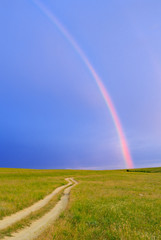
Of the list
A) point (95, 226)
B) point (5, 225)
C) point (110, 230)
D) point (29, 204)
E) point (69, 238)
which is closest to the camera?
point (69, 238)

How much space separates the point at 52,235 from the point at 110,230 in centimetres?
266

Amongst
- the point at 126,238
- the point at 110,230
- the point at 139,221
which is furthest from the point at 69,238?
the point at 139,221

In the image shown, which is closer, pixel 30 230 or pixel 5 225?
pixel 30 230

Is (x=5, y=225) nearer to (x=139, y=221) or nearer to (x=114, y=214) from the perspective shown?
(x=114, y=214)

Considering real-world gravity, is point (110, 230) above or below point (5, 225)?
above

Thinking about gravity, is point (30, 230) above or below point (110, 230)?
below

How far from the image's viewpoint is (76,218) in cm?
996

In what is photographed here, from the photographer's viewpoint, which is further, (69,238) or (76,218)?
(76,218)

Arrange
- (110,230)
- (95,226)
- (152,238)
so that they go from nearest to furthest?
(152,238) < (110,230) < (95,226)

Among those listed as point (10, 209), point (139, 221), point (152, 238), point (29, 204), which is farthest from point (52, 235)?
point (29, 204)

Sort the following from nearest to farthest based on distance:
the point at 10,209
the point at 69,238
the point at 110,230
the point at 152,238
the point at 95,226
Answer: the point at 152,238 < the point at 69,238 < the point at 110,230 < the point at 95,226 < the point at 10,209

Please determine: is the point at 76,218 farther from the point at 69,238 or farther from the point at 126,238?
the point at 126,238

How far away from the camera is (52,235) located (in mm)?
7379

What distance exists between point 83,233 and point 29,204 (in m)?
9.92
